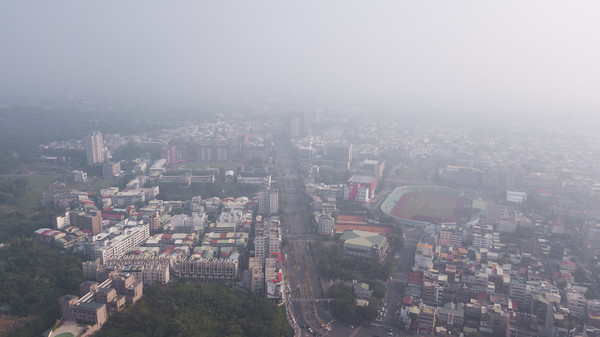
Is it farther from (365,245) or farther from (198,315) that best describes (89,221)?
(365,245)

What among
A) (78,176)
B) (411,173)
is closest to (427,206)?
(411,173)

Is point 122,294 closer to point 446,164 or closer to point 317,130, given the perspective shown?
point 446,164

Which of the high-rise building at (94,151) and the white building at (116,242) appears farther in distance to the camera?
the high-rise building at (94,151)

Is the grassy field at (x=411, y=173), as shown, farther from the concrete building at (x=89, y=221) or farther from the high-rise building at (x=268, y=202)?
the concrete building at (x=89, y=221)

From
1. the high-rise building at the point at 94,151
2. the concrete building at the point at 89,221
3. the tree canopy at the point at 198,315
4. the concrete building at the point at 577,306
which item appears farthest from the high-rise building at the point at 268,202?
the high-rise building at the point at 94,151

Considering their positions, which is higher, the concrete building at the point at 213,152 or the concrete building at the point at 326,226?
the concrete building at the point at 213,152

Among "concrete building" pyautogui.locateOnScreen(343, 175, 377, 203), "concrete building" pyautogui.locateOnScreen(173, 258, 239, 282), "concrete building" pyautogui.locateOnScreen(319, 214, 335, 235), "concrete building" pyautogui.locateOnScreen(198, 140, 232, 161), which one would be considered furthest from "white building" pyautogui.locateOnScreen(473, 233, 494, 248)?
"concrete building" pyautogui.locateOnScreen(198, 140, 232, 161)

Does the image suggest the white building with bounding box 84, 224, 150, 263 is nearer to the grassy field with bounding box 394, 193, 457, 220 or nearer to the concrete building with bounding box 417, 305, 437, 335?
the concrete building with bounding box 417, 305, 437, 335

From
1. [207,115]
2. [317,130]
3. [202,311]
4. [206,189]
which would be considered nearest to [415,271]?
[202,311]

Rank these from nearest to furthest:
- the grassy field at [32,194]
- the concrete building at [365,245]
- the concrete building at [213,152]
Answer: the concrete building at [365,245]
the grassy field at [32,194]
the concrete building at [213,152]
